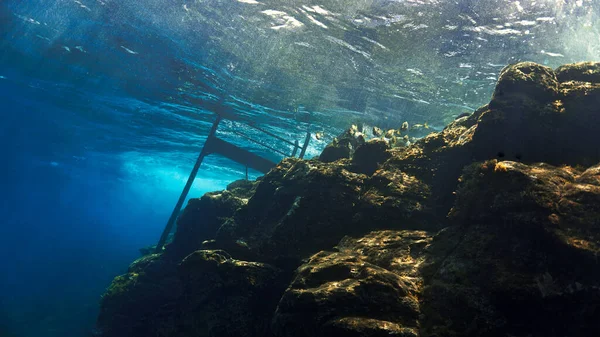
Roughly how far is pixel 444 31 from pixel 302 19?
506 cm

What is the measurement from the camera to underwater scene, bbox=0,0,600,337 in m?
4.34

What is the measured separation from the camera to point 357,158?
30.9ft

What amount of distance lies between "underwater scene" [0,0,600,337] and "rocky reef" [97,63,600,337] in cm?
3

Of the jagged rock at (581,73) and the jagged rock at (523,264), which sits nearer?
the jagged rock at (523,264)

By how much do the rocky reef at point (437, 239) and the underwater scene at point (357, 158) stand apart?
0.03 meters

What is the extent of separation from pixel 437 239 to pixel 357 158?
4208mm

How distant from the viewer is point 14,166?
5781 cm

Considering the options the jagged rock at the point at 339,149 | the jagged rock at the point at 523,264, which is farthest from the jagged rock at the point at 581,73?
the jagged rock at the point at 339,149

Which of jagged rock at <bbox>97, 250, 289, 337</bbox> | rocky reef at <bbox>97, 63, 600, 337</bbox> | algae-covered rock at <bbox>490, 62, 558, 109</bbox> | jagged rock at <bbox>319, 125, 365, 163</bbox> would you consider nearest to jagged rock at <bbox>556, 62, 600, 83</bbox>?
rocky reef at <bbox>97, 63, 600, 337</bbox>

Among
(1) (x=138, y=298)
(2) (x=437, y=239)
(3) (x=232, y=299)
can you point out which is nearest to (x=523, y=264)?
(2) (x=437, y=239)

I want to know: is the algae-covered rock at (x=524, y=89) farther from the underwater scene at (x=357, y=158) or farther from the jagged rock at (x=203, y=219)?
the jagged rock at (x=203, y=219)

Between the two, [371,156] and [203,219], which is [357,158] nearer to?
[371,156]

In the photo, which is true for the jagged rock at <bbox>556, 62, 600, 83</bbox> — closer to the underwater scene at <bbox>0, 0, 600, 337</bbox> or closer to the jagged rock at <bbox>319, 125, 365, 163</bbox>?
the underwater scene at <bbox>0, 0, 600, 337</bbox>

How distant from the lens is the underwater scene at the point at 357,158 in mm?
4340
